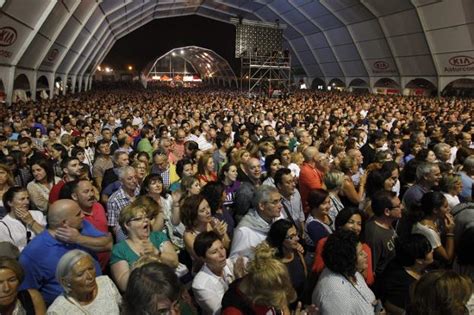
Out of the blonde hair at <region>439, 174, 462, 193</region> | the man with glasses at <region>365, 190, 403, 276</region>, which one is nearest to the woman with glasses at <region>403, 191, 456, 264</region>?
the man with glasses at <region>365, 190, 403, 276</region>

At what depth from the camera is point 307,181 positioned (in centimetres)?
538

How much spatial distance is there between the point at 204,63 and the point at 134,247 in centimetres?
6336

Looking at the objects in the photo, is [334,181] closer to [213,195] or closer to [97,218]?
[213,195]

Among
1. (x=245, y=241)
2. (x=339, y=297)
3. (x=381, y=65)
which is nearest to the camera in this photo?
(x=339, y=297)

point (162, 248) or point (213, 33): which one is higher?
point (213, 33)

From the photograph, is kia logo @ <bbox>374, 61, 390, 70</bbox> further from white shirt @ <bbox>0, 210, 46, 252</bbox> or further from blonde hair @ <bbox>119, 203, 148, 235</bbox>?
white shirt @ <bbox>0, 210, 46, 252</bbox>

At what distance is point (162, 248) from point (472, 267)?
93.5 inches

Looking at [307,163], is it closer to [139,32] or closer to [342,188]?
[342,188]

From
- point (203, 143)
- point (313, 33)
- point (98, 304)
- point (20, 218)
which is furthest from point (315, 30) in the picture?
point (98, 304)

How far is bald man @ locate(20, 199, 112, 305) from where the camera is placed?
2.88 meters

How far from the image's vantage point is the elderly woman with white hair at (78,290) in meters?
2.42

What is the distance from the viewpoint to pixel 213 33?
155ft

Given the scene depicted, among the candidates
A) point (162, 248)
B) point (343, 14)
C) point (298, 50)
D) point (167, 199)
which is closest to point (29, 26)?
point (167, 199)

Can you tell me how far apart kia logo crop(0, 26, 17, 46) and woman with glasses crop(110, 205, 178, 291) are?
48.4 ft
